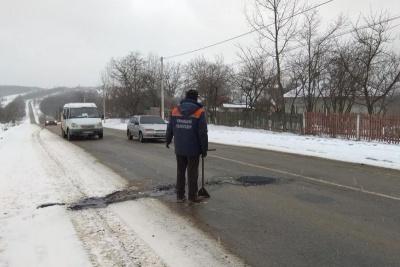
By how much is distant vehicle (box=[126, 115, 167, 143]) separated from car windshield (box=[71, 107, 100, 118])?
2404 millimetres

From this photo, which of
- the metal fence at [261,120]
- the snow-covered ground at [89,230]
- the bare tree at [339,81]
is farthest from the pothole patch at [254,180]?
the bare tree at [339,81]

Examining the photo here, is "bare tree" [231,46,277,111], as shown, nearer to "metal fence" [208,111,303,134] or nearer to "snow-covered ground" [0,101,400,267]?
"metal fence" [208,111,303,134]

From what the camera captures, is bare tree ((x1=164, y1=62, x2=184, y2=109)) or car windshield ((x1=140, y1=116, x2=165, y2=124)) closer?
car windshield ((x1=140, y1=116, x2=165, y2=124))

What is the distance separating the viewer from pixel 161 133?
2019 cm

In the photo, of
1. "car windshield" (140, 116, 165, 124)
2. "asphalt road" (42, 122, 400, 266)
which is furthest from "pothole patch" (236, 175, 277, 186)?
"car windshield" (140, 116, 165, 124)

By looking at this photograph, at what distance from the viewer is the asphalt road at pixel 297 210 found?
435cm

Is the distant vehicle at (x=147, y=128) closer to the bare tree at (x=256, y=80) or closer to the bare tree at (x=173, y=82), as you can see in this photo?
the bare tree at (x=256, y=80)

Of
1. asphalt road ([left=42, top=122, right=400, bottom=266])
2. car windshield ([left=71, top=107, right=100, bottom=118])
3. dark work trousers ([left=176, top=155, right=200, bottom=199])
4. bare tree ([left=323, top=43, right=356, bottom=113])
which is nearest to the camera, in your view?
asphalt road ([left=42, top=122, right=400, bottom=266])

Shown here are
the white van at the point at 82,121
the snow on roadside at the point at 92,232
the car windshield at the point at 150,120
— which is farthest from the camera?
the white van at the point at 82,121

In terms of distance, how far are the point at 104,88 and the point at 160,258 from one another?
72.2m

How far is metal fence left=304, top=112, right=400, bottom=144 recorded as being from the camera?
18.7m

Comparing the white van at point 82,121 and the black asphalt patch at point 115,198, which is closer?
the black asphalt patch at point 115,198

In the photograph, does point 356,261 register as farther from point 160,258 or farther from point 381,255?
point 160,258

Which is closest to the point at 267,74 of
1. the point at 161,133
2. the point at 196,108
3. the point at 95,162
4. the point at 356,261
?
the point at 161,133
